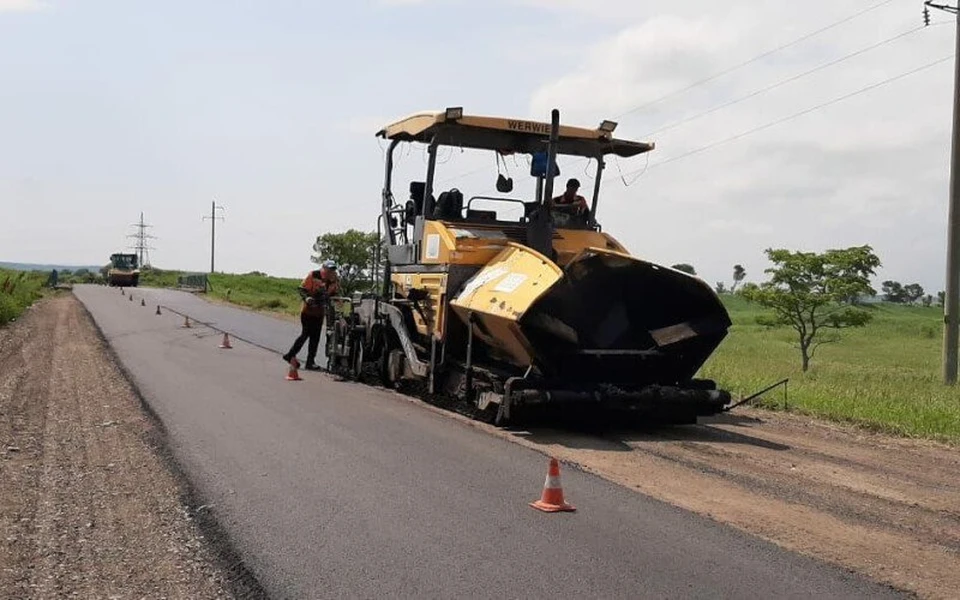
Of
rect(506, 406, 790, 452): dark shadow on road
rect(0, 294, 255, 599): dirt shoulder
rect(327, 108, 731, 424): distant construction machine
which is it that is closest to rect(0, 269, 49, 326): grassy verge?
rect(0, 294, 255, 599): dirt shoulder

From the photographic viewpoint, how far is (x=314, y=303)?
598 inches

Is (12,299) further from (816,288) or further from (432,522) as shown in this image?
(432,522)

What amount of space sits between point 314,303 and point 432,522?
9735mm

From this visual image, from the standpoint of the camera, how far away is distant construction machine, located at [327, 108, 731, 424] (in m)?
9.23

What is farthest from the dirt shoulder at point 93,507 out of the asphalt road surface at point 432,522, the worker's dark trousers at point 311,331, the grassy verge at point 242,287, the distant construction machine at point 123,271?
the distant construction machine at point 123,271

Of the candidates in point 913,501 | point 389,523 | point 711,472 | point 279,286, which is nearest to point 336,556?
point 389,523

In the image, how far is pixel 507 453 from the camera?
8.09m

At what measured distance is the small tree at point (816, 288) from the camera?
2217 cm

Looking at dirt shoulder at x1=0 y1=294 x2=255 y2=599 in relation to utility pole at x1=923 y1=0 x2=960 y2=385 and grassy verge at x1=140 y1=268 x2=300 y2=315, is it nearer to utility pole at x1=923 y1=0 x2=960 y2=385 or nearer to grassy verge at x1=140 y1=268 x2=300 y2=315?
utility pole at x1=923 y1=0 x2=960 y2=385

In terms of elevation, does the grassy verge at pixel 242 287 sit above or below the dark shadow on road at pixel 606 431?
above

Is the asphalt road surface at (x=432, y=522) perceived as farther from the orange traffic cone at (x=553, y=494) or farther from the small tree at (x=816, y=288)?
the small tree at (x=816, y=288)

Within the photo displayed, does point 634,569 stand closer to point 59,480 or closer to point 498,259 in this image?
point 59,480

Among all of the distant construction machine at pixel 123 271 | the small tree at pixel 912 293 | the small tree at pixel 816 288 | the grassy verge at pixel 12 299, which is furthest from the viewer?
the small tree at pixel 912 293

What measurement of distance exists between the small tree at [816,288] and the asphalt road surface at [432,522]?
15172mm
